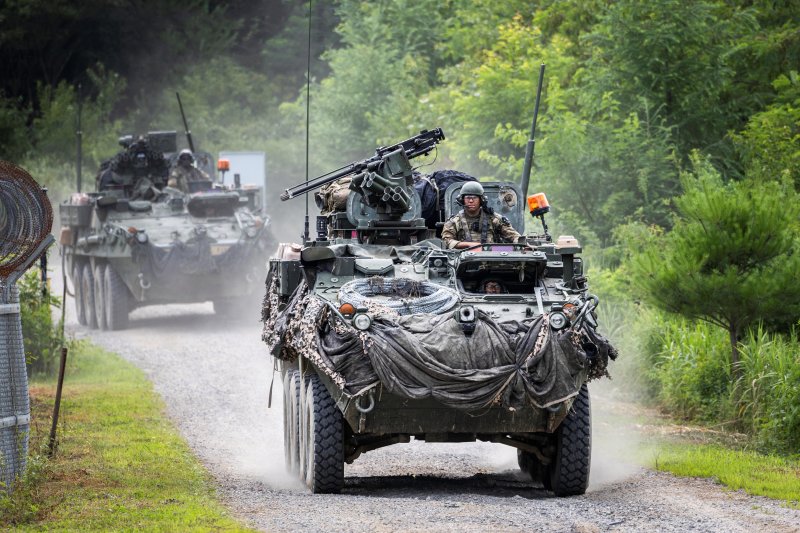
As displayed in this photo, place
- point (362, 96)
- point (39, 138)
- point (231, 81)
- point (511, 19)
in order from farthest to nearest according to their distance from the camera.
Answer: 1. point (231, 81)
2. point (39, 138)
3. point (362, 96)
4. point (511, 19)

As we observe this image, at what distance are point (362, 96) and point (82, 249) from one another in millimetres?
10805

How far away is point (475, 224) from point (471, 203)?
0.21m

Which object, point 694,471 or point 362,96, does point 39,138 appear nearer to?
point 362,96

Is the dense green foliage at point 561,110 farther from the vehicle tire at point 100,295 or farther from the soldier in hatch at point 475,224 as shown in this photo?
the vehicle tire at point 100,295

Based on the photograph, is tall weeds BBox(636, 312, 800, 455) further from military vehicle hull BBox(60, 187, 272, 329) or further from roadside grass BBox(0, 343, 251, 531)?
military vehicle hull BBox(60, 187, 272, 329)

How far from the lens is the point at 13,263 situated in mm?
9727

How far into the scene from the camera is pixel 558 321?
9.95 meters

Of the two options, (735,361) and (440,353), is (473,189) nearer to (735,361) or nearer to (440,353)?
(440,353)

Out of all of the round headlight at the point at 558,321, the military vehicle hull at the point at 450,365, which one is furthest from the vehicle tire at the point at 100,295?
the round headlight at the point at 558,321

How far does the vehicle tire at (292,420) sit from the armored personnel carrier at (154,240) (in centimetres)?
981

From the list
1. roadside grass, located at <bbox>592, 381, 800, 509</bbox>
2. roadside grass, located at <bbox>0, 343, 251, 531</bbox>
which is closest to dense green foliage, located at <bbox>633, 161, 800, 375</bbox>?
roadside grass, located at <bbox>592, 381, 800, 509</bbox>

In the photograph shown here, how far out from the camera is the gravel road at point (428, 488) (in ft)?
29.6

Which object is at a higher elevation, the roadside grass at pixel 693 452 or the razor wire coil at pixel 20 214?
the razor wire coil at pixel 20 214

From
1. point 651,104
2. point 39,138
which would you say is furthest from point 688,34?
point 39,138
